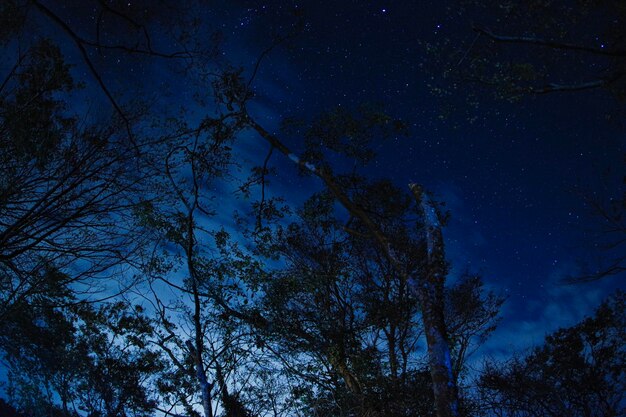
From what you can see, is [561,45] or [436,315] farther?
[561,45]

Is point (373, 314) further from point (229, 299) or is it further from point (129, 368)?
point (129, 368)

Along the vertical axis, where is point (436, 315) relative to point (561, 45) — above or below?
below

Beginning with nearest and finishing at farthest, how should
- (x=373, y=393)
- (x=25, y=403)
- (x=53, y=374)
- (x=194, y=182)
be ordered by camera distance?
(x=373, y=393)
(x=194, y=182)
(x=53, y=374)
(x=25, y=403)

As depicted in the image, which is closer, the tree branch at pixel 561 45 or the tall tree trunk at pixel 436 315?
the tall tree trunk at pixel 436 315

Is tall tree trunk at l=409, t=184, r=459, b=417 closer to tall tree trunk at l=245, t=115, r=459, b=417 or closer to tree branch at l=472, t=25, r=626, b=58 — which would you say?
tall tree trunk at l=245, t=115, r=459, b=417

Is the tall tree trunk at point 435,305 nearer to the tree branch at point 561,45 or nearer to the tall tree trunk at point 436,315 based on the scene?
the tall tree trunk at point 436,315

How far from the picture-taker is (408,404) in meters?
10.9

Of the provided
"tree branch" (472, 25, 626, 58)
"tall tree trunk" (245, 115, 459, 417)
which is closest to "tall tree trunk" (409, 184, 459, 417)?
"tall tree trunk" (245, 115, 459, 417)

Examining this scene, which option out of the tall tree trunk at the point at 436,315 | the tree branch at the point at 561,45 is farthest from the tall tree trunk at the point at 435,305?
the tree branch at the point at 561,45

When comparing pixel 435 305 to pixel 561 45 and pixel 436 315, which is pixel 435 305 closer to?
pixel 436 315

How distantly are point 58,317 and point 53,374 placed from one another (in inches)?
279

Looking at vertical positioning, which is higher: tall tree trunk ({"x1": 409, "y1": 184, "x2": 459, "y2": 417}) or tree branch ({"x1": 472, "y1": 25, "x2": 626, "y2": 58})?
tree branch ({"x1": 472, "y1": 25, "x2": 626, "y2": 58})

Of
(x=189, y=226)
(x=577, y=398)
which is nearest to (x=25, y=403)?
(x=189, y=226)

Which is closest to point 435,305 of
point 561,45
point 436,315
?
point 436,315
